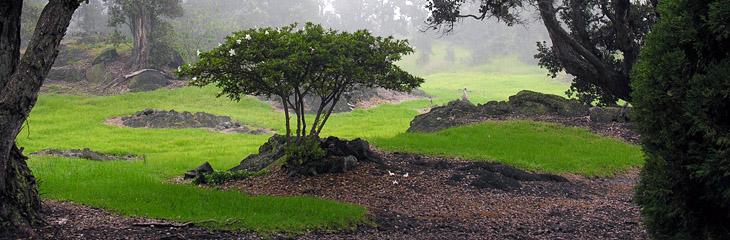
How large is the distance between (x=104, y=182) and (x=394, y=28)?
93549 millimetres

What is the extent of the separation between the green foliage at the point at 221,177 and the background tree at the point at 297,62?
Result: 1.48 m

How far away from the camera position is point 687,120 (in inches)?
159

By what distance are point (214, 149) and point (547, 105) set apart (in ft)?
37.3

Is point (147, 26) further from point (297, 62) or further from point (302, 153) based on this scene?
point (297, 62)

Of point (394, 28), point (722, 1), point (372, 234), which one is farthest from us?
point (394, 28)

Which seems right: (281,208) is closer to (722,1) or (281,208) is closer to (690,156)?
(690,156)

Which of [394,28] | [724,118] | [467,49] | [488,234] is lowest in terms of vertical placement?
[488,234]

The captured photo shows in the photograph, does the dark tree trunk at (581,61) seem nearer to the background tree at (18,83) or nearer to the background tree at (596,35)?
the background tree at (596,35)

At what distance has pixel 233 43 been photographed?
26.1 ft

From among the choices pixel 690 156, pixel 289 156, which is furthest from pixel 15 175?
pixel 690 156

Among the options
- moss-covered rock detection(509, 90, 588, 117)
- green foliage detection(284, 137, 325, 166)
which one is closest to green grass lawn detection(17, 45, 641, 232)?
green foliage detection(284, 137, 325, 166)

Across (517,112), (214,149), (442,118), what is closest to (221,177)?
(214,149)

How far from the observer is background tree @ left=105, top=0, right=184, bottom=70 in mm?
31519

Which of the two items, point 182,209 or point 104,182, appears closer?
point 182,209
